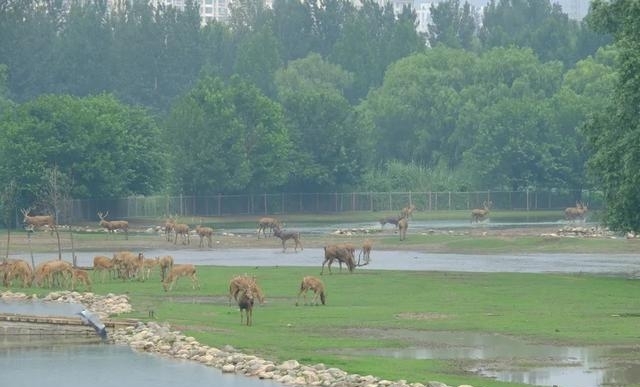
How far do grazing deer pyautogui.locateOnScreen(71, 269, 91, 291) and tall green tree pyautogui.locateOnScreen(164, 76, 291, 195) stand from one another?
6217 centimetres

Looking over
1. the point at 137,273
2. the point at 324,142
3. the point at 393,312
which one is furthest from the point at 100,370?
the point at 324,142

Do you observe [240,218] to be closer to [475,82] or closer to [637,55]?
[475,82]

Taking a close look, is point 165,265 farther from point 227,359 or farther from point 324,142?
point 324,142

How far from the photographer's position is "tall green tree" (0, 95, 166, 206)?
101 meters

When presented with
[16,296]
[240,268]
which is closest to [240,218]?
[240,268]

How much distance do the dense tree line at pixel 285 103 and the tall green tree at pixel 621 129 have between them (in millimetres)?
19674

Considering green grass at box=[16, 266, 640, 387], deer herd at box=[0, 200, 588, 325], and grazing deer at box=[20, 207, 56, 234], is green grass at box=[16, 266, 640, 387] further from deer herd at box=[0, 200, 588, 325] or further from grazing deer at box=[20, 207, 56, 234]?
grazing deer at box=[20, 207, 56, 234]

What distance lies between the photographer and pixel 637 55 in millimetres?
54312

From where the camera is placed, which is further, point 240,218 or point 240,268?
point 240,218

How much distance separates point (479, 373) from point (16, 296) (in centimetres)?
2241

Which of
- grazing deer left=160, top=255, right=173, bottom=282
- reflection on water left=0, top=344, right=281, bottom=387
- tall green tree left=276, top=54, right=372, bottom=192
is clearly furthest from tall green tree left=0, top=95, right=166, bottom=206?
reflection on water left=0, top=344, right=281, bottom=387

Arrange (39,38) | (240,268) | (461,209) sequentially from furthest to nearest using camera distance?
(39,38), (461,209), (240,268)

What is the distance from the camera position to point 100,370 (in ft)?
126

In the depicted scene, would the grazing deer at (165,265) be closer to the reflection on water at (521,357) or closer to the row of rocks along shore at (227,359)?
the row of rocks along shore at (227,359)
